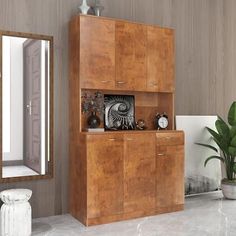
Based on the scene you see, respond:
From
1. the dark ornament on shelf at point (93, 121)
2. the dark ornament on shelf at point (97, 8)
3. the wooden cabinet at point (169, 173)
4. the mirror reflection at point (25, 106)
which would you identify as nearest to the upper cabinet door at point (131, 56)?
the dark ornament on shelf at point (97, 8)

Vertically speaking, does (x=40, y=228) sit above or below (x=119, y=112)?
below

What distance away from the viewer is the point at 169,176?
13.2 feet

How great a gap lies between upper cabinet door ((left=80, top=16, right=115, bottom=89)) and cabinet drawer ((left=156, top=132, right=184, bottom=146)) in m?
0.85

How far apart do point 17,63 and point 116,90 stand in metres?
1.20

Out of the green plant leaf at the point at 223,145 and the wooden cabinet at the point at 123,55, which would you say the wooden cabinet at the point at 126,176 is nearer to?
the wooden cabinet at the point at 123,55

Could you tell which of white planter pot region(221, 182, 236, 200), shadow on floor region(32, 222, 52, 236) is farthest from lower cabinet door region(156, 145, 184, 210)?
shadow on floor region(32, 222, 52, 236)

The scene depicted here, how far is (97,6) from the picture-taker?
3949mm

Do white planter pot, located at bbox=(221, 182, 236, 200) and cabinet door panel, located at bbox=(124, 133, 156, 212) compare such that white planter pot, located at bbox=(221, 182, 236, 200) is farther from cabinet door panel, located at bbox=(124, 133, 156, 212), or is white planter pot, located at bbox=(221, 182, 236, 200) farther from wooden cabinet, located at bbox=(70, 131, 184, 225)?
cabinet door panel, located at bbox=(124, 133, 156, 212)

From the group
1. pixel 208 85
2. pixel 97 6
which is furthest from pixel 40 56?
pixel 208 85

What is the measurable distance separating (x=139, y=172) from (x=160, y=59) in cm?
146

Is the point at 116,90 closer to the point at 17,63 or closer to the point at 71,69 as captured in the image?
the point at 71,69

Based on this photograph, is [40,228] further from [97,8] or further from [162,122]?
[97,8]

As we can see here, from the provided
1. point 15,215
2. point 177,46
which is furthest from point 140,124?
point 15,215

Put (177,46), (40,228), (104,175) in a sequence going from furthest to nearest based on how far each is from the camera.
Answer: (177,46)
(104,175)
(40,228)
